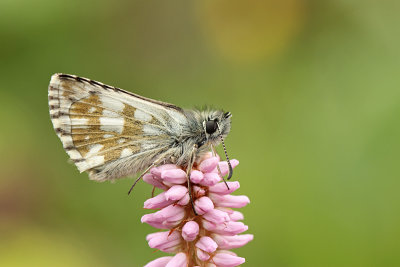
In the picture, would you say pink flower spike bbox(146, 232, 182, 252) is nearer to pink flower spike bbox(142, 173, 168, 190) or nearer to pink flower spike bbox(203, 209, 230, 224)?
pink flower spike bbox(203, 209, 230, 224)

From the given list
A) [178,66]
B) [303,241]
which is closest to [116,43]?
[178,66]

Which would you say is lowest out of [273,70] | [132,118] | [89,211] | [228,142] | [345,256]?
[345,256]

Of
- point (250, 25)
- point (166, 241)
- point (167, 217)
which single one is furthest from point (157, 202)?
point (250, 25)

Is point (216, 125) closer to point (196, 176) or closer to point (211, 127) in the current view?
point (211, 127)

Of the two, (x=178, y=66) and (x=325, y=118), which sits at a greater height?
(x=178, y=66)

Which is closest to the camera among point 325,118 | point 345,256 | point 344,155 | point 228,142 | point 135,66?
point 345,256

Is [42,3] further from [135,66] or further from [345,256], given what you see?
[345,256]

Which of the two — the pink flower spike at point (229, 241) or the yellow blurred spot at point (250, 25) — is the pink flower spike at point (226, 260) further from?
the yellow blurred spot at point (250, 25)

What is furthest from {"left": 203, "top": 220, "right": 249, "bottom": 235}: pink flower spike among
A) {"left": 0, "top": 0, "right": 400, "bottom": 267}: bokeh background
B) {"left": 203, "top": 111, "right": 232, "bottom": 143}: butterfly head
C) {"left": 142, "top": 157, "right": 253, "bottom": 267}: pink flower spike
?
{"left": 0, "top": 0, "right": 400, "bottom": 267}: bokeh background
